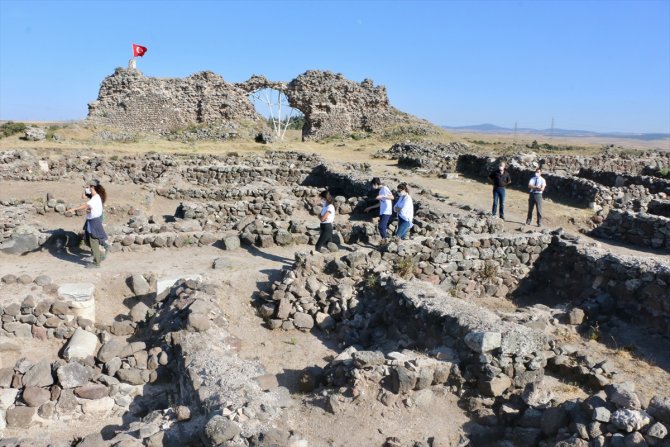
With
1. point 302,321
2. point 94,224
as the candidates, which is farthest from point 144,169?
point 302,321

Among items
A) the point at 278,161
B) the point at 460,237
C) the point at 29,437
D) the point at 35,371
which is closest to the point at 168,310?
the point at 35,371

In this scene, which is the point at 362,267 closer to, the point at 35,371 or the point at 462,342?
the point at 462,342

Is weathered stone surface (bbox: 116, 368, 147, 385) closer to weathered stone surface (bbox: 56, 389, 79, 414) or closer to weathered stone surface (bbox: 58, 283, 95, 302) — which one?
weathered stone surface (bbox: 56, 389, 79, 414)

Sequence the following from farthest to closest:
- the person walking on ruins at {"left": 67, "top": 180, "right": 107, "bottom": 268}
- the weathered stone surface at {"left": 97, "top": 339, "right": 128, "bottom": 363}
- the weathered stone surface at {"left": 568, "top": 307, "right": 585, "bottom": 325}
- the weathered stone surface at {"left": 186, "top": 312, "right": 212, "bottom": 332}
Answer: the person walking on ruins at {"left": 67, "top": 180, "right": 107, "bottom": 268}
the weathered stone surface at {"left": 568, "top": 307, "right": 585, "bottom": 325}
the weathered stone surface at {"left": 186, "top": 312, "right": 212, "bottom": 332}
the weathered stone surface at {"left": 97, "top": 339, "right": 128, "bottom": 363}

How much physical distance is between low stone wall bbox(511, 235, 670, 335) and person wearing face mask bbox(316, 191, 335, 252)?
4.27m

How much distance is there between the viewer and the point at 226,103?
44.1m

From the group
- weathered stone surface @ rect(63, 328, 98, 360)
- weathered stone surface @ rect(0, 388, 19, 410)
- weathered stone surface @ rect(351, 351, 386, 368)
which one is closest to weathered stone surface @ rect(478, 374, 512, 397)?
weathered stone surface @ rect(351, 351, 386, 368)

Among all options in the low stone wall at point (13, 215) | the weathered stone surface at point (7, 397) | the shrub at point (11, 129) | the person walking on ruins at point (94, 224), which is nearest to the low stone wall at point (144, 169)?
the low stone wall at point (13, 215)

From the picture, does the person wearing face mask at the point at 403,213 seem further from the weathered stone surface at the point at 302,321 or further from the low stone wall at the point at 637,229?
the low stone wall at the point at 637,229

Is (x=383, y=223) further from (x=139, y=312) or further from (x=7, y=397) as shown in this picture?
(x=7, y=397)

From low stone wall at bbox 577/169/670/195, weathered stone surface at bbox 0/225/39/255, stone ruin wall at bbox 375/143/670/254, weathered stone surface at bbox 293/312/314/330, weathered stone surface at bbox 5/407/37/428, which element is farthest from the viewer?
low stone wall at bbox 577/169/670/195

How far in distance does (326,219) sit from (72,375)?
241 inches

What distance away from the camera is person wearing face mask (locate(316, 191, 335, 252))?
1212 centimetres

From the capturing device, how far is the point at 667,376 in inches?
320
